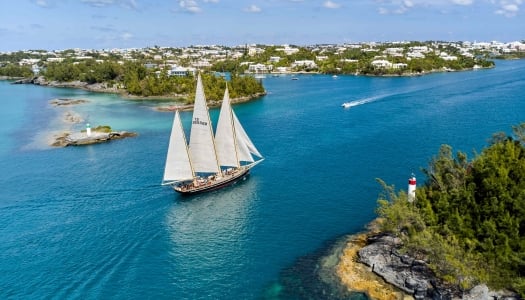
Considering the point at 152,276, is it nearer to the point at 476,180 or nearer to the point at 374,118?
the point at 476,180

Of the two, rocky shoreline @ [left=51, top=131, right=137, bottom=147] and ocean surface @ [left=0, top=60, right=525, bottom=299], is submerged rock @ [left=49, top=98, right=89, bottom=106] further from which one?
rocky shoreline @ [left=51, top=131, right=137, bottom=147]

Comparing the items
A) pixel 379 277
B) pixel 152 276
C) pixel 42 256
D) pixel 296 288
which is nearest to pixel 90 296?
pixel 152 276

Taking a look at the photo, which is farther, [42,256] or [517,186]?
[42,256]

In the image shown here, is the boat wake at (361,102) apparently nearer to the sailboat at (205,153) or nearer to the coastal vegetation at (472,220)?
the sailboat at (205,153)

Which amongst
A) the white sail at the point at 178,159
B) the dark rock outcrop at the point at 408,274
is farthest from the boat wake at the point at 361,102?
the dark rock outcrop at the point at 408,274

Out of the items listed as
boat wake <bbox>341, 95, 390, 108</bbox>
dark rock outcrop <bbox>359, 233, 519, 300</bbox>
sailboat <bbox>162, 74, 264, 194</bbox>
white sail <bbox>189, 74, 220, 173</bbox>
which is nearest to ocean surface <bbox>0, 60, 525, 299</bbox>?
sailboat <bbox>162, 74, 264, 194</bbox>

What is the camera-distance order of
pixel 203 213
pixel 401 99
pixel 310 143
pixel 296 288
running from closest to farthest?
pixel 296 288
pixel 203 213
pixel 310 143
pixel 401 99

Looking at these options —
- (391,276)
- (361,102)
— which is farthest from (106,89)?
(391,276)
